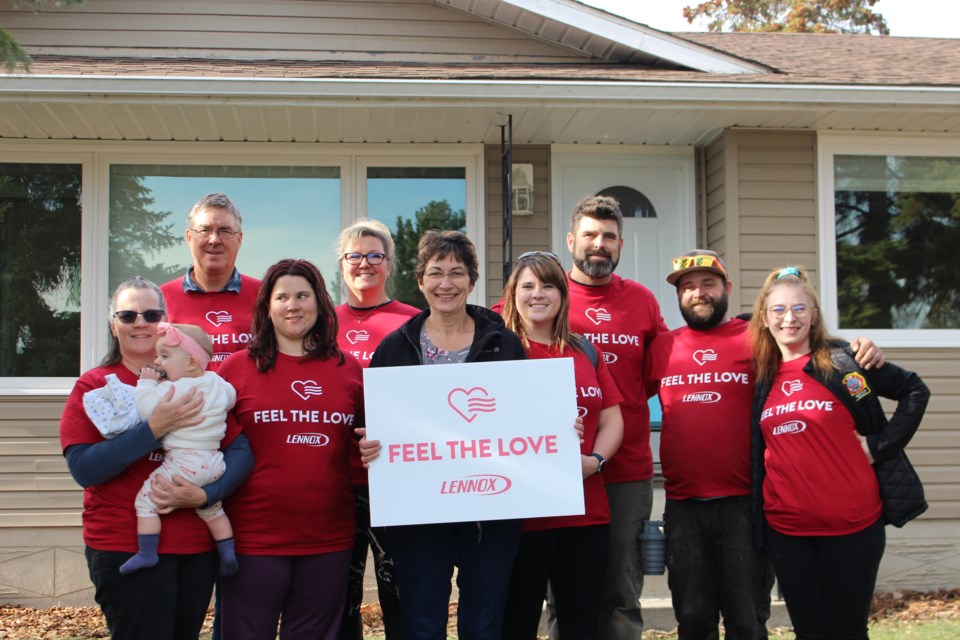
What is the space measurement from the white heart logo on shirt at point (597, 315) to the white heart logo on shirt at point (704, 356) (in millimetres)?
427

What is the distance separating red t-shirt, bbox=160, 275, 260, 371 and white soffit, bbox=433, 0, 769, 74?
429 cm

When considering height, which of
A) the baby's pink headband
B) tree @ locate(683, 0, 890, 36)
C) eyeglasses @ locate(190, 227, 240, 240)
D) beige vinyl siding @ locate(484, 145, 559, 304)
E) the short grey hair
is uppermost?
tree @ locate(683, 0, 890, 36)

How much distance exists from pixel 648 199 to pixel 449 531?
4800 mm

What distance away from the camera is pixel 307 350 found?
140 inches

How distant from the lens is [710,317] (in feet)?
13.8

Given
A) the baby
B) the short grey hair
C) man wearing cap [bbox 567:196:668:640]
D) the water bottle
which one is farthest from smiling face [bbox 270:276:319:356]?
the water bottle

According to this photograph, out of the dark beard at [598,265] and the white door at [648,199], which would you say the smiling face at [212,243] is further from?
the white door at [648,199]

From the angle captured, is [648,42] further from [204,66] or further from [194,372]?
[194,372]

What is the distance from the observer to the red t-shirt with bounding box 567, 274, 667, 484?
4.23 m

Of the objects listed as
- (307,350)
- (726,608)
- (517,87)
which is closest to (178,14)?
(517,87)

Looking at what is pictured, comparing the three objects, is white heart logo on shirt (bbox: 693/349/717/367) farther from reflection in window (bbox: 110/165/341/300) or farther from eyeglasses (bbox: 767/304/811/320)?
reflection in window (bbox: 110/165/341/300)

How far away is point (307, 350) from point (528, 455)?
950 millimetres

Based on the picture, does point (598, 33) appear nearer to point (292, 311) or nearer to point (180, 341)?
point (292, 311)

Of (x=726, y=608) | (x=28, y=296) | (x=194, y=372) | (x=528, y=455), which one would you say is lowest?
(x=726, y=608)
